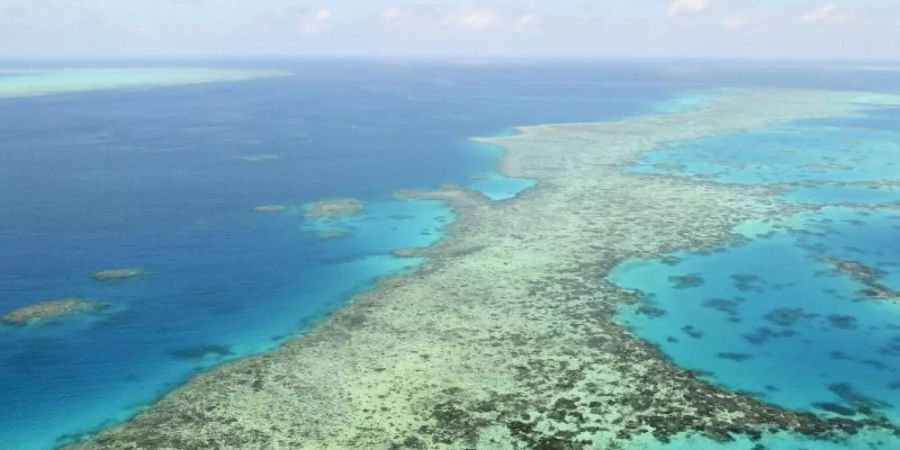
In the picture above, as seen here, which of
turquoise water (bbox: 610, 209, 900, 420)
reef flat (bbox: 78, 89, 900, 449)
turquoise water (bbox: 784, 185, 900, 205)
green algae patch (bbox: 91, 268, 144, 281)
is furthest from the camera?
turquoise water (bbox: 784, 185, 900, 205)

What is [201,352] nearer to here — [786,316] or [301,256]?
[301,256]

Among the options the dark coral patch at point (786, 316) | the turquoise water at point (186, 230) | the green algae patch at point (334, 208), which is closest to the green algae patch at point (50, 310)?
the turquoise water at point (186, 230)

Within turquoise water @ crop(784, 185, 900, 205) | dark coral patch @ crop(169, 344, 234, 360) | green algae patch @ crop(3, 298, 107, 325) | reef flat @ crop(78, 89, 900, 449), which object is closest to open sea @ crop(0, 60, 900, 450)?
dark coral patch @ crop(169, 344, 234, 360)

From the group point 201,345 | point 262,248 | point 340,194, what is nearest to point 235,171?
point 340,194

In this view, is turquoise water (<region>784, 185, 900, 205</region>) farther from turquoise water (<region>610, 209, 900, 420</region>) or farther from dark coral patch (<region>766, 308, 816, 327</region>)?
dark coral patch (<region>766, 308, 816, 327</region>)

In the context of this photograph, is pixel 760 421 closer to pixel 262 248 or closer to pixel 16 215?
pixel 262 248

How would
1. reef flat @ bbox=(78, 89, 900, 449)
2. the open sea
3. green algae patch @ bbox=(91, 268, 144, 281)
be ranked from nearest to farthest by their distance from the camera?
1. reef flat @ bbox=(78, 89, 900, 449)
2. the open sea
3. green algae patch @ bbox=(91, 268, 144, 281)

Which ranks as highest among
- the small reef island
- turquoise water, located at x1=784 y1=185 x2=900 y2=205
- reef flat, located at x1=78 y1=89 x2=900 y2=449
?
turquoise water, located at x1=784 y1=185 x2=900 y2=205

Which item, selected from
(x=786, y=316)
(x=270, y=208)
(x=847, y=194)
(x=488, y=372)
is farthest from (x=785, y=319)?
(x=270, y=208)
